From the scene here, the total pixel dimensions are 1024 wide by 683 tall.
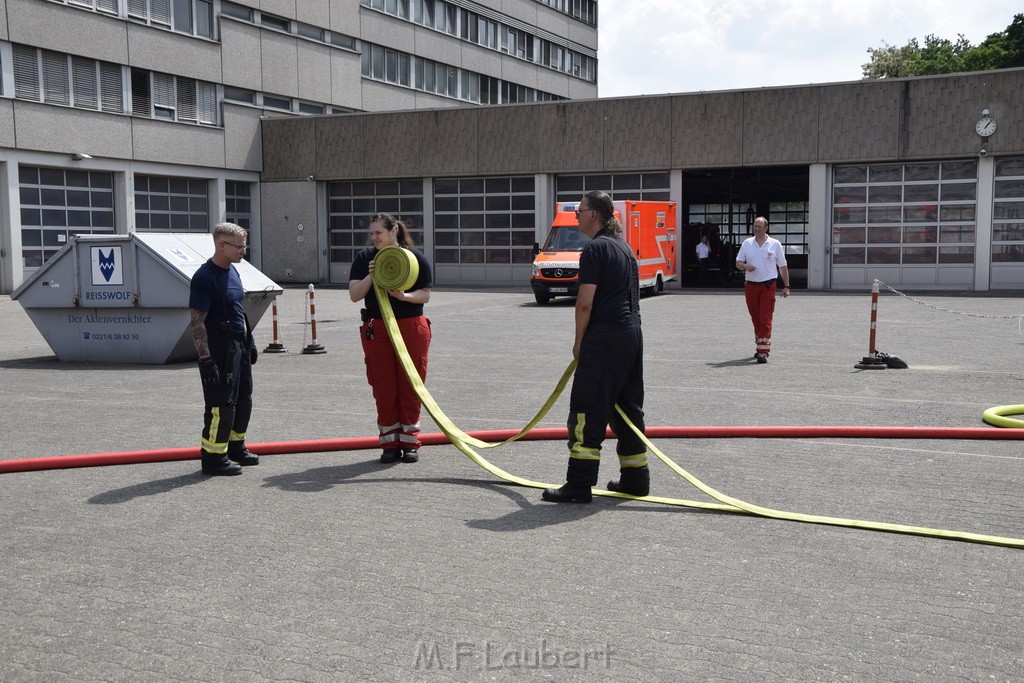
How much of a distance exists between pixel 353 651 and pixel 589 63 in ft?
214

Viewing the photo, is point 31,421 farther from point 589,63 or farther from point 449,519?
point 589,63

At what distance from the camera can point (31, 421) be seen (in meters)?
10.0

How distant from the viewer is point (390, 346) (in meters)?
8.08

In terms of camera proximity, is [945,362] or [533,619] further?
[945,362]

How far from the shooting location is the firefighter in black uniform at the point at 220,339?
7.62 metres

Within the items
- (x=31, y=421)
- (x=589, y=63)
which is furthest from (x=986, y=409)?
(x=589, y=63)

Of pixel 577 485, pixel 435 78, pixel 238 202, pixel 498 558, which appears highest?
pixel 435 78

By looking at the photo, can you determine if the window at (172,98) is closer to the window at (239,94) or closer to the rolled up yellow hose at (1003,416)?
the window at (239,94)

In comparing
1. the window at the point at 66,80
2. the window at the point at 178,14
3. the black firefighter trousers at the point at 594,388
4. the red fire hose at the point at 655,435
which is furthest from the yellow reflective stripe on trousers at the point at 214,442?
the window at the point at 178,14

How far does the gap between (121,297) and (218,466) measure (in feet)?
25.4

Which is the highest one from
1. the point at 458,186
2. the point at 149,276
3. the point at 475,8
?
the point at 475,8

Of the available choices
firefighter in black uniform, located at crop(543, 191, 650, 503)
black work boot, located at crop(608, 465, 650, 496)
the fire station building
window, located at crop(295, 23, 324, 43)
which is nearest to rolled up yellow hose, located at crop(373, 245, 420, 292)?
firefighter in black uniform, located at crop(543, 191, 650, 503)

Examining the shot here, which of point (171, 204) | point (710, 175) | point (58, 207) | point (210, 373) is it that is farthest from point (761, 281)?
point (171, 204)

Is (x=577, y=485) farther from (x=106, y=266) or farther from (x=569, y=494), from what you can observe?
(x=106, y=266)
